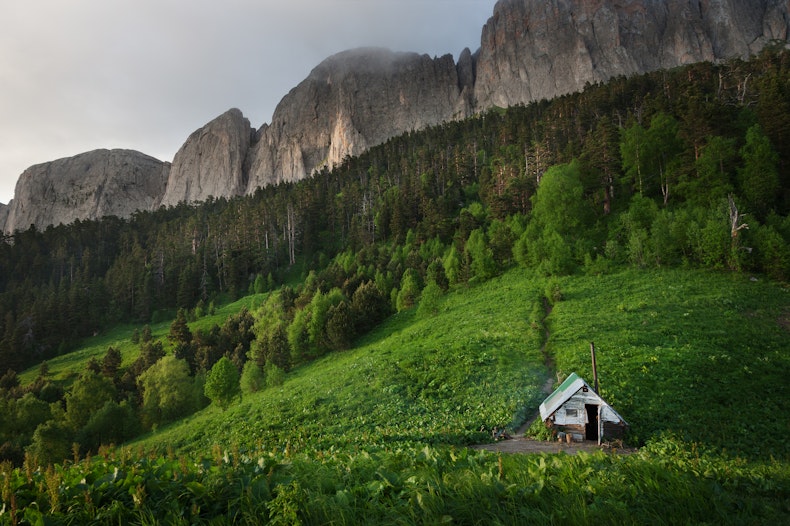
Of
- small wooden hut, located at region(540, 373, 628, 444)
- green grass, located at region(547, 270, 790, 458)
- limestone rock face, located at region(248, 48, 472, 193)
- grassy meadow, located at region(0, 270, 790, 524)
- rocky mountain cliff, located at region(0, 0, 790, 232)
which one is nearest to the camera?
grassy meadow, located at region(0, 270, 790, 524)

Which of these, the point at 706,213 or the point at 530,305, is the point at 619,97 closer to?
the point at 706,213

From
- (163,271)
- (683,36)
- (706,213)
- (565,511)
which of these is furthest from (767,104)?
(683,36)

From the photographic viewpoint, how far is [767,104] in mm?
50031

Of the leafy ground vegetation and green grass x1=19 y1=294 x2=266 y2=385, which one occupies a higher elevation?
the leafy ground vegetation

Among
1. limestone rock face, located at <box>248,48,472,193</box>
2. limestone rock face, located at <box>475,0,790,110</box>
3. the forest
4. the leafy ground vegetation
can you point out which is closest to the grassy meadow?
the leafy ground vegetation

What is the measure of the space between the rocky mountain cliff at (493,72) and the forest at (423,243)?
241 feet

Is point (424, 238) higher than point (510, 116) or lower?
lower

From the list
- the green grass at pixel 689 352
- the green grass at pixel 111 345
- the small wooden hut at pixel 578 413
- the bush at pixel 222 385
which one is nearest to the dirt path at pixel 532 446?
the small wooden hut at pixel 578 413

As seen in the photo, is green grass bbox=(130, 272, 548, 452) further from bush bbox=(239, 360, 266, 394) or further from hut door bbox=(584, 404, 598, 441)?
hut door bbox=(584, 404, 598, 441)

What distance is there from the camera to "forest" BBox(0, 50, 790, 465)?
39.1 m

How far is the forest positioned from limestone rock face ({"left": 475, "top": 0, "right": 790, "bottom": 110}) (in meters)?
71.1

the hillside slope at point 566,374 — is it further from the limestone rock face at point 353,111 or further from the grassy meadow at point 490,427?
the limestone rock face at point 353,111

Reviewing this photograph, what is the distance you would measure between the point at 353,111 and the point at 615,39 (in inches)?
4754

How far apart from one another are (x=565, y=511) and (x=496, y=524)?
3.44 ft
